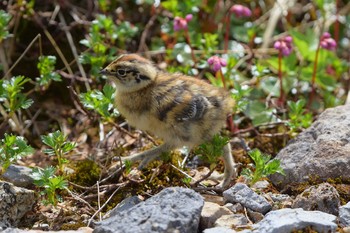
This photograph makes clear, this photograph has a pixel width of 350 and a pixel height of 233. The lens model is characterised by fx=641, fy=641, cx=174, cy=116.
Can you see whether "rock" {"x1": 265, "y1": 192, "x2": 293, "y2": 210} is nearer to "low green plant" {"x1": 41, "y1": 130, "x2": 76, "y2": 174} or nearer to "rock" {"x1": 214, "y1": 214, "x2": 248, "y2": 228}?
"rock" {"x1": 214, "y1": 214, "x2": 248, "y2": 228}

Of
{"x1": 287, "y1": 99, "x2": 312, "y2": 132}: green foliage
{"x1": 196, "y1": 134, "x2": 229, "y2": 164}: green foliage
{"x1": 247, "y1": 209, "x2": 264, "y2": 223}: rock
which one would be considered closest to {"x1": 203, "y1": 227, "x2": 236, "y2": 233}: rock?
{"x1": 247, "y1": 209, "x2": 264, "y2": 223}: rock

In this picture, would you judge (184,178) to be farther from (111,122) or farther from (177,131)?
(111,122)

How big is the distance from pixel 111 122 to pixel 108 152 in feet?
0.99

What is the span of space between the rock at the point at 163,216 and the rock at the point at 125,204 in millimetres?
414

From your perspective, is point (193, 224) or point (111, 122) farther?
point (111, 122)

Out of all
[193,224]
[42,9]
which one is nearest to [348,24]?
[42,9]

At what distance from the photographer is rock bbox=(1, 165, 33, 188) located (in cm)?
451

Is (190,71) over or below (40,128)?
over

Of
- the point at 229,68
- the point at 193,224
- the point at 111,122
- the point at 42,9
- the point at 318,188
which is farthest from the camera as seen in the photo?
the point at 42,9

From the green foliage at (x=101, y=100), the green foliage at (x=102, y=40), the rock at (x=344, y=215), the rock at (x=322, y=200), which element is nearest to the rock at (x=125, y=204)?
the green foliage at (x=101, y=100)

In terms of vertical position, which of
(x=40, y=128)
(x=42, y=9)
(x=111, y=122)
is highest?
→ (x=42, y=9)

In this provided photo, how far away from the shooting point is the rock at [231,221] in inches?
156

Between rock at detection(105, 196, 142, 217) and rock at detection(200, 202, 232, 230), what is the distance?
462mm

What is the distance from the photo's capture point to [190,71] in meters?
5.71
